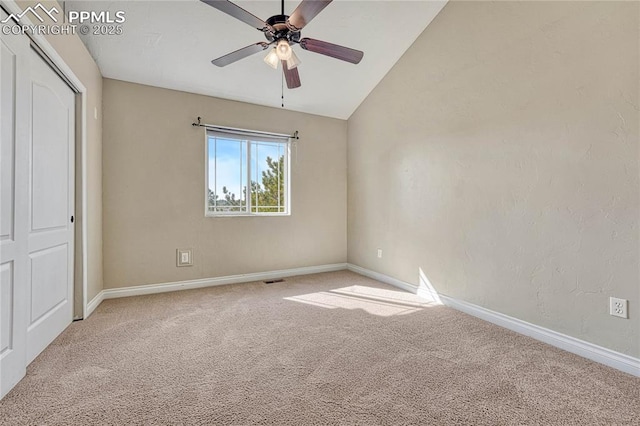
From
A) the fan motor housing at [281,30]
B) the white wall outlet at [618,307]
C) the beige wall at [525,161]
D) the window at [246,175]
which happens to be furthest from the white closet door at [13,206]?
the white wall outlet at [618,307]

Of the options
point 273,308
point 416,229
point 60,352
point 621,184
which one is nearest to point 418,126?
point 416,229

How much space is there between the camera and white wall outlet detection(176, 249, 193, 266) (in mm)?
3619

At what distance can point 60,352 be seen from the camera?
82.0 inches

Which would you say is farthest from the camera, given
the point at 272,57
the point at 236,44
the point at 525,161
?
the point at 236,44

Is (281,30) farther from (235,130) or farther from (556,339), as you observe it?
(556,339)

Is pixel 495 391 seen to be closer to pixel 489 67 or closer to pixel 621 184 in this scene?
pixel 621 184

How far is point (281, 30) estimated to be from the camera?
2021 millimetres

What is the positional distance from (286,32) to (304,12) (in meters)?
0.23

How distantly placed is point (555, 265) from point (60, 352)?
3.68 metres

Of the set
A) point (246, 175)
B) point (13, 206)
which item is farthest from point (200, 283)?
point (13, 206)

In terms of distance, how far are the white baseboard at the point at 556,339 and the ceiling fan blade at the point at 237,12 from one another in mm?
2948

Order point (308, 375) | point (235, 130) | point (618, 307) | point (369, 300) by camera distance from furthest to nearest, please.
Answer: point (235, 130) → point (369, 300) → point (618, 307) → point (308, 375)
